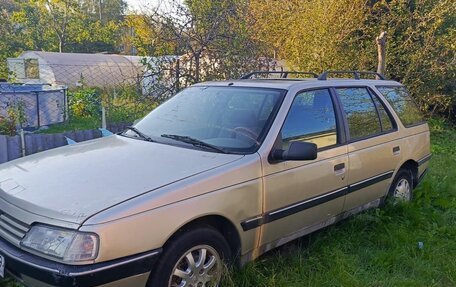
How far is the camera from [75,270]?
2270 millimetres

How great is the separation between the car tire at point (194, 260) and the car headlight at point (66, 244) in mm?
468

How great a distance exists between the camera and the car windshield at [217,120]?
10.9 ft

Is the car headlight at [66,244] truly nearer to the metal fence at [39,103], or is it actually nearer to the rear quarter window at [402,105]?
the rear quarter window at [402,105]

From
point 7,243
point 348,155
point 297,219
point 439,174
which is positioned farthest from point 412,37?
point 7,243

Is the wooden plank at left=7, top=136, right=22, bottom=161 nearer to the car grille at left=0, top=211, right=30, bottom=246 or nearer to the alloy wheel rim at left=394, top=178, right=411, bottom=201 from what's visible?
the car grille at left=0, top=211, right=30, bottom=246

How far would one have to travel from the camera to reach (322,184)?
11.9ft

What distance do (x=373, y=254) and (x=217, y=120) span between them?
1896 millimetres

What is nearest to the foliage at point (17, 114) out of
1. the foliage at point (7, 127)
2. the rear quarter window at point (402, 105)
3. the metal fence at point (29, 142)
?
the foliage at point (7, 127)

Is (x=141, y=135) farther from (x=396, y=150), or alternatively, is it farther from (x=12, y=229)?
(x=396, y=150)

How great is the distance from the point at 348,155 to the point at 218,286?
1780 millimetres

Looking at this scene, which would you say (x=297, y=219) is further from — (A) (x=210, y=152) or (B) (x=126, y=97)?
(B) (x=126, y=97)

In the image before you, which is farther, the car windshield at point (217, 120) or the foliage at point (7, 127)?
the foliage at point (7, 127)

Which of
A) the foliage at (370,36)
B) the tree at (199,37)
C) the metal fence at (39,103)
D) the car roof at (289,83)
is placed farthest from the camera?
the metal fence at (39,103)

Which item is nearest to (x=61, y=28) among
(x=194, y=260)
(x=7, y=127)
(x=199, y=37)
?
(x=7, y=127)
